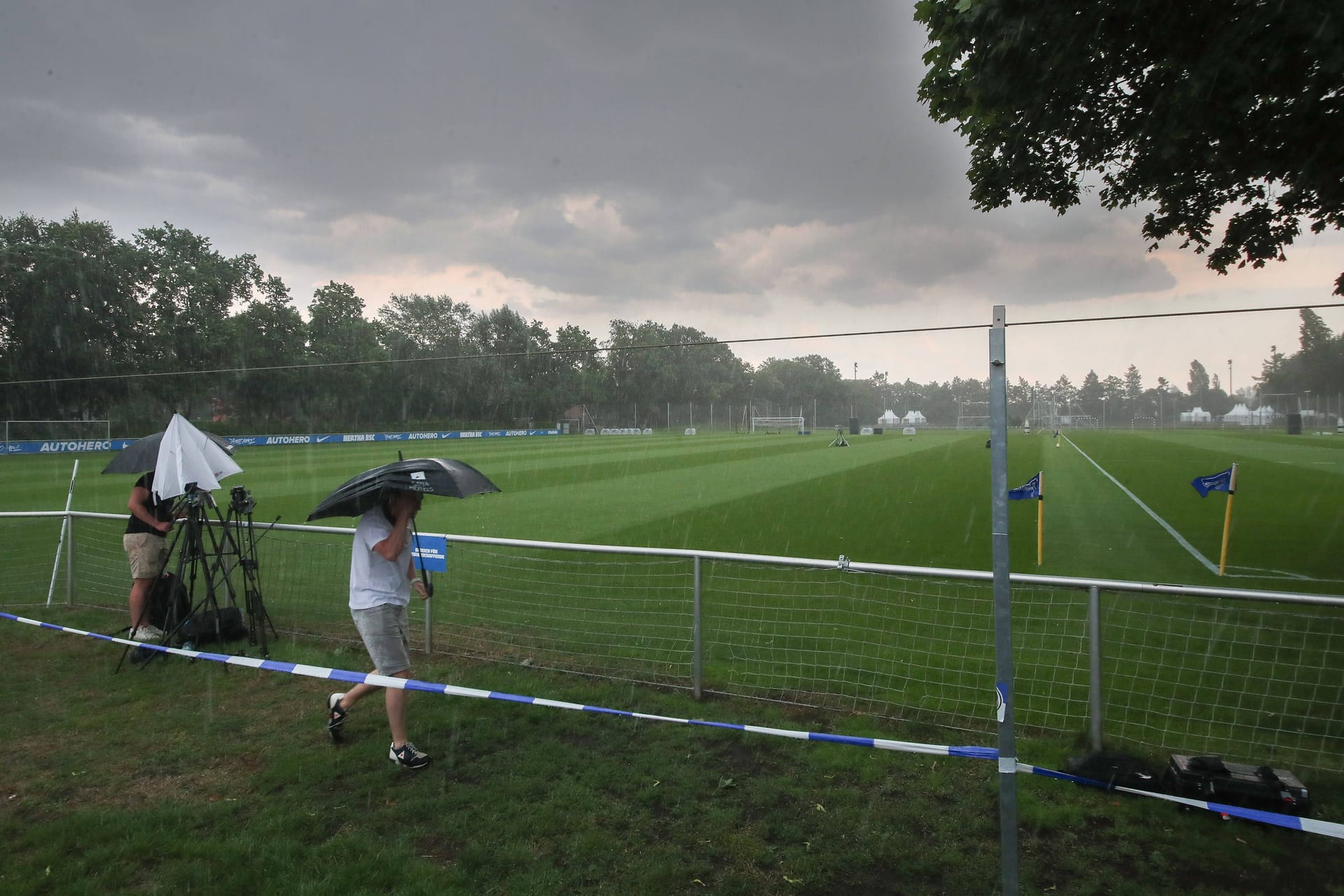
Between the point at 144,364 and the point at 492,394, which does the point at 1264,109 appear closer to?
the point at 492,394

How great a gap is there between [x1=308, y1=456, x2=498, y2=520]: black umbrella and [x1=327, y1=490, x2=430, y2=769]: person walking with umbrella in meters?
0.08

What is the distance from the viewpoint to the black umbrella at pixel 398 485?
167 inches

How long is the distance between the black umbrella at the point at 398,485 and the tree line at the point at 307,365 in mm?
3288

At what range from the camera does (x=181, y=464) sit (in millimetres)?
6102

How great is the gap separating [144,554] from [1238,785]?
7.84m

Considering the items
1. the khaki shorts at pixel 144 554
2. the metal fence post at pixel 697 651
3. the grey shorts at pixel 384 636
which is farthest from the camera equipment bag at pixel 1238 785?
the khaki shorts at pixel 144 554

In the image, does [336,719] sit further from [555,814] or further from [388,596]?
[555,814]

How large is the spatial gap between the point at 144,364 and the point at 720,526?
4271cm

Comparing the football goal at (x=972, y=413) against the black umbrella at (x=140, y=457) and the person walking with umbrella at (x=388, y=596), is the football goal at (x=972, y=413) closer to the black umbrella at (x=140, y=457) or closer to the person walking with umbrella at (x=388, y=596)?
the person walking with umbrella at (x=388, y=596)

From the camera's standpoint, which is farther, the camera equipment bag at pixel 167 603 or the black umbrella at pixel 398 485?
the camera equipment bag at pixel 167 603

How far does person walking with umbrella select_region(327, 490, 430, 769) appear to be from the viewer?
429cm

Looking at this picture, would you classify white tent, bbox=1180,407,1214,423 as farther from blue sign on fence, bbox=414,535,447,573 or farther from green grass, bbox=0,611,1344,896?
blue sign on fence, bbox=414,535,447,573

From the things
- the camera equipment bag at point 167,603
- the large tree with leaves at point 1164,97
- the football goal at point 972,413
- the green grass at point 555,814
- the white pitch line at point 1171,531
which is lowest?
the white pitch line at point 1171,531

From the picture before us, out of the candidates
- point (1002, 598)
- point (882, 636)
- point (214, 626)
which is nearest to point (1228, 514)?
point (882, 636)
